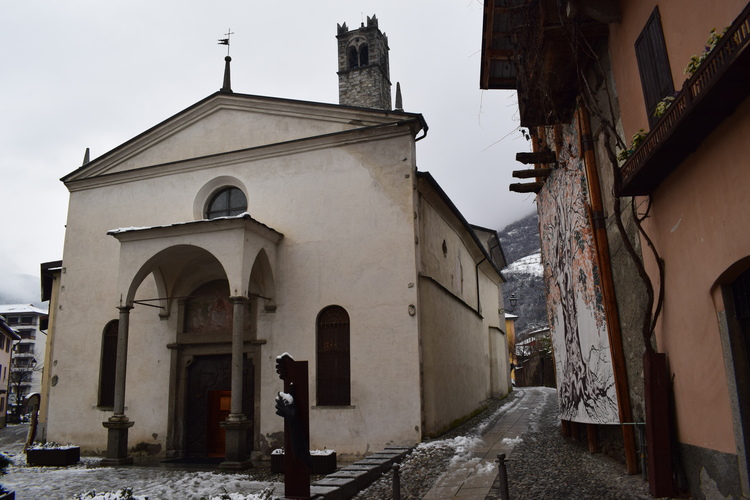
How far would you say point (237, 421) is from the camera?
37.9 ft

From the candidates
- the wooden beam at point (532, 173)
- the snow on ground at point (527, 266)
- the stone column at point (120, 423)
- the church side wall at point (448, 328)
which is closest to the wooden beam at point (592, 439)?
the church side wall at point (448, 328)

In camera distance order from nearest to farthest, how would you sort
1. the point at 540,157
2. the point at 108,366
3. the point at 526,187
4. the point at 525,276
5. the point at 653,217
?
the point at 653,217 → the point at 540,157 → the point at 526,187 → the point at 108,366 → the point at 525,276

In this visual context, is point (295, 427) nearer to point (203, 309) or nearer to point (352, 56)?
point (203, 309)

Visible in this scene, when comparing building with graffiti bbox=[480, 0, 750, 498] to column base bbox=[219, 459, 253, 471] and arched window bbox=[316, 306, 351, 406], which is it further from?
column base bbox=[219, 459, 253, 471]

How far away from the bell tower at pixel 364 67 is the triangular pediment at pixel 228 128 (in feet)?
46.2

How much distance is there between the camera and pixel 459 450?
1052cm

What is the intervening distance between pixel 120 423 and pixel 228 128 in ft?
26.2

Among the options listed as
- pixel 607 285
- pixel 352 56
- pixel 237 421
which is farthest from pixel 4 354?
pixel 607 285

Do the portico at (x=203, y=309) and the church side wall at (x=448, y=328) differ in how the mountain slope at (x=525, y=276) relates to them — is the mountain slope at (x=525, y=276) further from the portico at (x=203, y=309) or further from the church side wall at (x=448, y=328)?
the portico at (x=203, y=309)

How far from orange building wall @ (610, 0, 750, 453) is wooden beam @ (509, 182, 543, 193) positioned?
4.69 m

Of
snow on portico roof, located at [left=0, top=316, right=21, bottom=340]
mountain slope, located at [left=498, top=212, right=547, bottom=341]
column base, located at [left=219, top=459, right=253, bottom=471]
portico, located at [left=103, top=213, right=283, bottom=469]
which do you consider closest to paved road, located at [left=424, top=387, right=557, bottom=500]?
column base, located at [left=219, top=459, right=253, bottom=471]

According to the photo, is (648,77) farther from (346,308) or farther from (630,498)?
(346,308)

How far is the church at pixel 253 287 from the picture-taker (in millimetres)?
12523

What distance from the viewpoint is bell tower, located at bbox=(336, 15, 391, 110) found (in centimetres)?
2911
